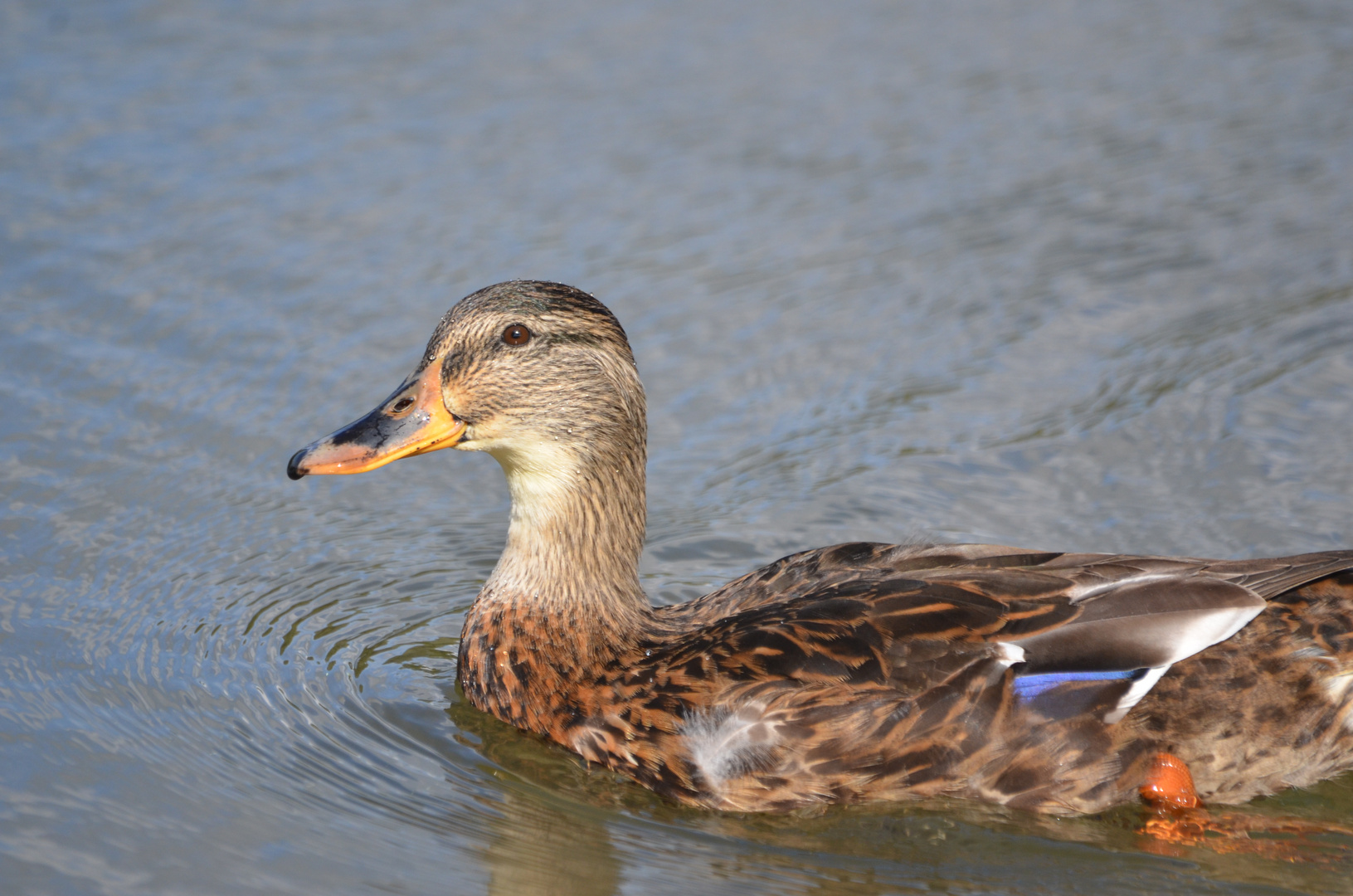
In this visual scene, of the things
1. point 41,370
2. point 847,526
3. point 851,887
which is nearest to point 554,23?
point 41,370

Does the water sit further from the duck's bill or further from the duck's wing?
the duck's bill

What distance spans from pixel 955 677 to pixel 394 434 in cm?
232

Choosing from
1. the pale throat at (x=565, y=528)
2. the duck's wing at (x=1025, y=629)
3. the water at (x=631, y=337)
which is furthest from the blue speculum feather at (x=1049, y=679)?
the pale throat at (x=565, y=528)

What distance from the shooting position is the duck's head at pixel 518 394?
6.52 metres

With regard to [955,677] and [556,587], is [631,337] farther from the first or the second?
[955,677]

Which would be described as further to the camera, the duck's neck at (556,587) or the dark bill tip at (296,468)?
the duck's neck at (556,587)

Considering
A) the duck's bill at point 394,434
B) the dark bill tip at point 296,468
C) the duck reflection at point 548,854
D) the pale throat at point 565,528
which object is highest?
the duck's bill at point 394,434

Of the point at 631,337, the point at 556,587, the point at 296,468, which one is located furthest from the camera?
the point at 631,337

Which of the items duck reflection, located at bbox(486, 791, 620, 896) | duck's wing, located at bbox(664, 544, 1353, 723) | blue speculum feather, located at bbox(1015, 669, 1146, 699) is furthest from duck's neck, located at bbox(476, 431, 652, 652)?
blue speculum feather, located at bbox(1015, 669, 1146, 699)

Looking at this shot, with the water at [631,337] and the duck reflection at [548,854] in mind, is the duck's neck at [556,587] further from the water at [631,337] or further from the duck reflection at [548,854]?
the duck reflection at [548,854]

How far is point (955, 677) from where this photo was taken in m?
5.88

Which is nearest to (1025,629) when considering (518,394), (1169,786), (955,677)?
(955,677)

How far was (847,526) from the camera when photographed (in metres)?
8.24

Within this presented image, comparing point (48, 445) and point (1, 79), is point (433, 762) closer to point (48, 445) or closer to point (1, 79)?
point (48, 445)
